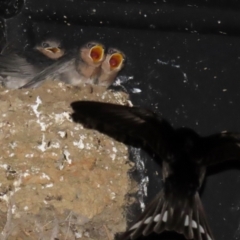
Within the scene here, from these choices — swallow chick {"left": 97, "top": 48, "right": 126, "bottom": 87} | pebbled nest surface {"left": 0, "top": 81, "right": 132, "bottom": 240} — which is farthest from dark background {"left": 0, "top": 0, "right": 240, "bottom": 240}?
pebbled nest surface {"left": 0, "top": 81, "right": 132, "bottom": 240}

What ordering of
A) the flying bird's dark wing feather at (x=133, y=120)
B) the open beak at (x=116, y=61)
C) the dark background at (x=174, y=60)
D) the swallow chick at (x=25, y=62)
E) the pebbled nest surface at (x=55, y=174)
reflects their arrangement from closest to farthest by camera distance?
the flying bird's dark wing feather at (x=133, y=120) < the pebbled nest surface at (x=55, y=174) < the dark background at (x=174, y=60) < the open beak at (x=116, y=61) < the swallow chick at (x=25, y=62)

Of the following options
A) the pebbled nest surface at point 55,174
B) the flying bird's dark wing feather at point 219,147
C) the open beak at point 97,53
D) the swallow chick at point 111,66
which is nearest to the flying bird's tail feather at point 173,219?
the flying bird's dark wing feather at point 219,147

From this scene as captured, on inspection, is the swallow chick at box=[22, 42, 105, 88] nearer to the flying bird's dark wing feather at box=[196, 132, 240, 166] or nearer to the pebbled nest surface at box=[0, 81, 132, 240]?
the pebbled nest surface at box=[0, 81, 132, 240]

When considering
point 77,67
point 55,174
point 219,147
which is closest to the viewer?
point 219,147

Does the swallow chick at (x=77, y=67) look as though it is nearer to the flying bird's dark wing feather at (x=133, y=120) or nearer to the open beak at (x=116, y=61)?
the open beak at (x=116, y=61)

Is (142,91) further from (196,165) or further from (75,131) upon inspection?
(196,165)

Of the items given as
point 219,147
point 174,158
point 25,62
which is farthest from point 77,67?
A: point 219,147

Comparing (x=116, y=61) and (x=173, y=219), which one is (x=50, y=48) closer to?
(x=116, y=61)
